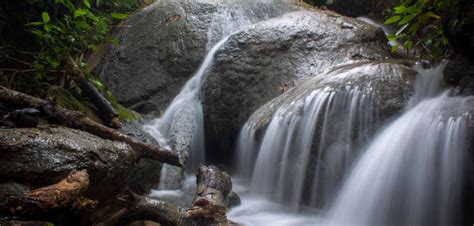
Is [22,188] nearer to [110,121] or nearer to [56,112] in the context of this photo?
[56,112]

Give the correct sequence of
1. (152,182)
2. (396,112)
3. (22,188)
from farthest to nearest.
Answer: (152,182), (396,112), (22,188)

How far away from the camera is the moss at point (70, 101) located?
15.1 feet

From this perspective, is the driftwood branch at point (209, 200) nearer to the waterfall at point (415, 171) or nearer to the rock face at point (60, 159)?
the rock face at point (60, 159)

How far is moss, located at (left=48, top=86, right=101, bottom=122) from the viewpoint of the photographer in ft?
15.1

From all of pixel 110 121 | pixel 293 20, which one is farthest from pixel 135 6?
pixel 110 121

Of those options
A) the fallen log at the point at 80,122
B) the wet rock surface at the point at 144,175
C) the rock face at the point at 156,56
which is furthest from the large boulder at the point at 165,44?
the fallen log at the point at 80,122

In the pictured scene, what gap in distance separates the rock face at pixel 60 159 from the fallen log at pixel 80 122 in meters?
0.48

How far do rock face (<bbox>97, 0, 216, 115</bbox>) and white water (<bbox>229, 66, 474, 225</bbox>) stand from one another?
362 cm

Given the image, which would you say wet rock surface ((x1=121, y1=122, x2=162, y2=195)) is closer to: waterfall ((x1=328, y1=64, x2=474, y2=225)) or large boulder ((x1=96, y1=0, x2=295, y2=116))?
waterfall ((x1=328, y1=64, x2=474, y2=225))

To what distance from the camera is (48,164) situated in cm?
264

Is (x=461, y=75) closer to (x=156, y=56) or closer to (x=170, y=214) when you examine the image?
(x=170, y=214)

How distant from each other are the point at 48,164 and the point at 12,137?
0.34 m

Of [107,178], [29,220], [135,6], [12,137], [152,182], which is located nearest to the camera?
[29,220]

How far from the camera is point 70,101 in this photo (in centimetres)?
474
